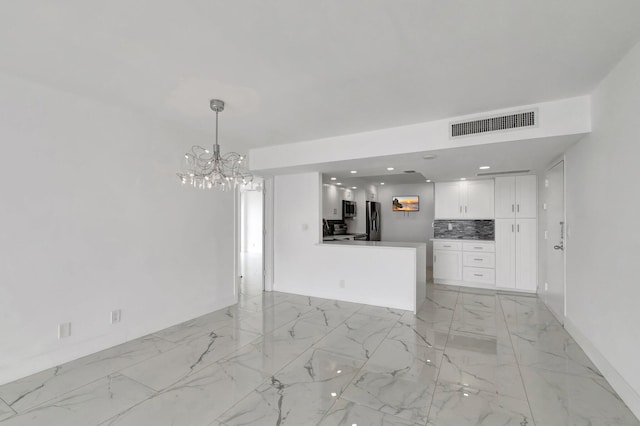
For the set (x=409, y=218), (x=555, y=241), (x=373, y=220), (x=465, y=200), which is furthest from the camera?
(x=409, y=218)

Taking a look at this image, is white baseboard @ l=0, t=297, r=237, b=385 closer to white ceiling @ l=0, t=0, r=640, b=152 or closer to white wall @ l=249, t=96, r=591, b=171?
white ceiling @ l=0, t=0, r=640, b=152

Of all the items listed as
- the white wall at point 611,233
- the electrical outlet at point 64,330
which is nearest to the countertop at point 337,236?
the white wall at point 611,233

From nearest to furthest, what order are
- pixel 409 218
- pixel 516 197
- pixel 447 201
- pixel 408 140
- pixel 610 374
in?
pixel 610 374, pixel 408 140, pixel 516 197, pixel 447 201, pixel 409 218

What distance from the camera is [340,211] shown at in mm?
7168

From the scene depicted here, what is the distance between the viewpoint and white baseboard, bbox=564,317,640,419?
6.44ft

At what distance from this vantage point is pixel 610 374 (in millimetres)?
2291

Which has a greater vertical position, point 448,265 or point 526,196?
point 526,196

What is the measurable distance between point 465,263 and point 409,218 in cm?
294

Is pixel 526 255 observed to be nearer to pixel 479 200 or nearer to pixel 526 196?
pixel 526 196

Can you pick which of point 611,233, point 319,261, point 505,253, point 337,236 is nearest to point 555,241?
point 505,253

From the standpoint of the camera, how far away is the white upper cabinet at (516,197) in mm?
5141

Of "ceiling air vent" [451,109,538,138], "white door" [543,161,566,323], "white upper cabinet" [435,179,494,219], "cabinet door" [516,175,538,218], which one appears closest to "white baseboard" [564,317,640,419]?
"white door" [543,161,566,323]

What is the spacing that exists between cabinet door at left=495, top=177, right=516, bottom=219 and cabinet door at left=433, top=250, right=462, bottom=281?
3.50 ft

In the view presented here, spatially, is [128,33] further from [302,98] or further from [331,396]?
→ [331,396]
